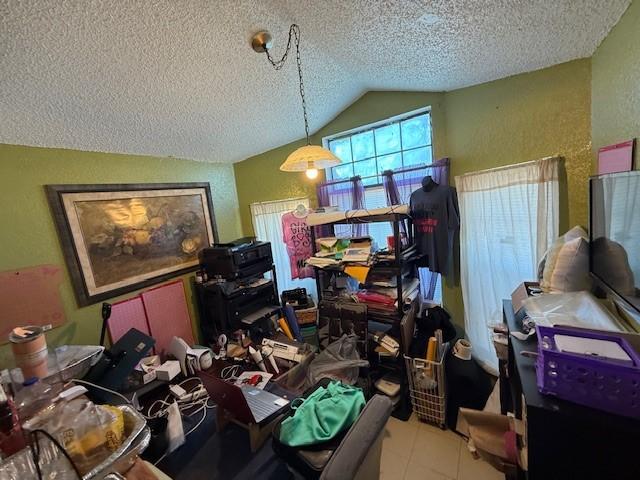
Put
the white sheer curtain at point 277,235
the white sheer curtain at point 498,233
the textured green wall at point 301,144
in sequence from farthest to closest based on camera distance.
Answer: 1. the white sheer curtain at point 277,235
2. the textured green wall at point 301,144
3. the white sheer curtain at point 498,233

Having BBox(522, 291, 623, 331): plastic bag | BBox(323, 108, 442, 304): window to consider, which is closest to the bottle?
BBox(522, 291, 623, 331): plastic bag

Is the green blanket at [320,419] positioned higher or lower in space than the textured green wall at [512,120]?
lower

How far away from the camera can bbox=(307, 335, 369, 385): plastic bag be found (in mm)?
1718

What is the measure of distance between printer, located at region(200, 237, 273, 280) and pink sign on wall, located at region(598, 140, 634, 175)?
2.39 meters

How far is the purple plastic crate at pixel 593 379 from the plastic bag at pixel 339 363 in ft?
3.76

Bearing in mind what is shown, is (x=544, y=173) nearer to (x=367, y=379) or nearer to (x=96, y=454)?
(x=367, y=379)

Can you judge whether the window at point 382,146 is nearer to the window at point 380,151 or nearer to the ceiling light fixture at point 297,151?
the window at point 380,151

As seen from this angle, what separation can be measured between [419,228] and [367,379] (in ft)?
3.91

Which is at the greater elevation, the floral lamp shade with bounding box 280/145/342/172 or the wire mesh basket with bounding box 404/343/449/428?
the floral lamp shade with bounding box 280/145/342/172

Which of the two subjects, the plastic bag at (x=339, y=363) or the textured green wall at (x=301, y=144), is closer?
the plastic bag at (x=339, y=363)

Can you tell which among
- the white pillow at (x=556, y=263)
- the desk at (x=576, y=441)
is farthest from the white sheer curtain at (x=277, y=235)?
the desk at (x=576, y=441)

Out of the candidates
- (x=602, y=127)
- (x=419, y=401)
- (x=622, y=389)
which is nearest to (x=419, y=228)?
(x=602, y=127)

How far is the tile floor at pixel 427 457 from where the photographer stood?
1495 mm

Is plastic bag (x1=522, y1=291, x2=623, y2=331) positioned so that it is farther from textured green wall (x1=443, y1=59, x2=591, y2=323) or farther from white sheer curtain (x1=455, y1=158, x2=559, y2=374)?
textured green wall (x1=443, y1=59, x2=591, y2=323)
